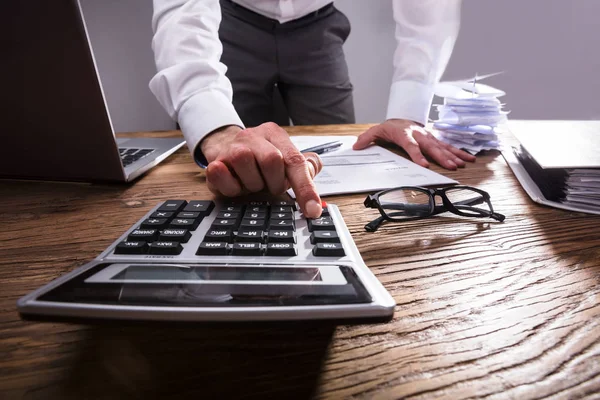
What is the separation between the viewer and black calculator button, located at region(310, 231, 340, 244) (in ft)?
0.95

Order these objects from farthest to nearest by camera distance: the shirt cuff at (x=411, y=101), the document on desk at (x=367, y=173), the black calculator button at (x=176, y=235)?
1. the shirt cuff at (x=411, y=101)
2. the document on desk at (x=367, y=173)
3. the black calculator button at (x=176, y=235)

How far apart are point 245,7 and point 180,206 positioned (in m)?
0.88

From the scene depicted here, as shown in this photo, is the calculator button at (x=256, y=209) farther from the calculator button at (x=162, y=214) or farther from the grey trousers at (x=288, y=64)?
the grey trousers at (x=288, y=64)

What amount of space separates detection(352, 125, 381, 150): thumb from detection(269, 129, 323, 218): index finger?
0.28m

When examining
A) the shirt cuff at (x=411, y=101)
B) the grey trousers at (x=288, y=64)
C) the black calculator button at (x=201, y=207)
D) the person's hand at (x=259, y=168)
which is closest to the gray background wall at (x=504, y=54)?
the grey trousers at (x=288, y=64)

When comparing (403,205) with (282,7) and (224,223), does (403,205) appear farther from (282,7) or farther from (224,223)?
(282,7)

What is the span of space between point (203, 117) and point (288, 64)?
600mm

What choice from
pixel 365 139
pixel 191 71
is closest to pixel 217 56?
pixel 191 71

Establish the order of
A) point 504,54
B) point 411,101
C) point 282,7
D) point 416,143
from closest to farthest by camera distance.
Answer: point 416,143 → point 411,101 → point 282,7 → point 504,54

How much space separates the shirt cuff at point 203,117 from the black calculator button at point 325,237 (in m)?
0.34

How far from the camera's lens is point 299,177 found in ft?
1.33

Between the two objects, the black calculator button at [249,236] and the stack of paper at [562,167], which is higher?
the black calculator button at [249,236]

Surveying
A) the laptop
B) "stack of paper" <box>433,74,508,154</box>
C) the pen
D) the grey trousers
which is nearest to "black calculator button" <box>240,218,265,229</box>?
the laptop

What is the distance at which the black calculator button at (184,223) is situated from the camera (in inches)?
12.1
